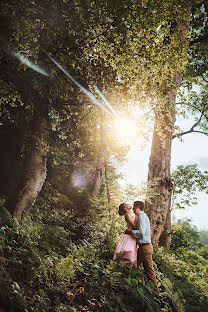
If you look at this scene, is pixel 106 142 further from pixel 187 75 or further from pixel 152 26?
pixel 187 75

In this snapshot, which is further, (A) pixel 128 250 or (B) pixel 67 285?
(A) pixel 128 250

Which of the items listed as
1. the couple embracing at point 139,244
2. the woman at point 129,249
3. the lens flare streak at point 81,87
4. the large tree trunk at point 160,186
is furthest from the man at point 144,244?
the lens flare streak at point 81,87

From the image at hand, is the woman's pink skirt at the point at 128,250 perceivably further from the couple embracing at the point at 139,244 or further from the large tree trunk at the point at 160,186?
the large tree trunk at the point at 160,186

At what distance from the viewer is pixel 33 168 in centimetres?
668

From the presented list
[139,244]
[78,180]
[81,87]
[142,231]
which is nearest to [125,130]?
[81,87]

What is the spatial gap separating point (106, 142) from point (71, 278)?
23.5 feet

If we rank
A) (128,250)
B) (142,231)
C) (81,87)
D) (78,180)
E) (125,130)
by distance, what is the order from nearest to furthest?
(128,250)
(142,231)
(81,87)
(125,130)
(78,180)

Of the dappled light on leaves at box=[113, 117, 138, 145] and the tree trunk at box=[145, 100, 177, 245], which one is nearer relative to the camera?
the dappled light on leaves at box=[113, 117, 138, 145]

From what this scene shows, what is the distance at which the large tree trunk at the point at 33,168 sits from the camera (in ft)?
20.6

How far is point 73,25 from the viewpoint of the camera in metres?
5.17

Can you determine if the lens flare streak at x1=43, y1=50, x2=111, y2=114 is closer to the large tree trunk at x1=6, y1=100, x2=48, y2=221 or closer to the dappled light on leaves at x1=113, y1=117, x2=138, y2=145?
the dappled light on leaves at x1=113, y1=117, x2=138, y2=145

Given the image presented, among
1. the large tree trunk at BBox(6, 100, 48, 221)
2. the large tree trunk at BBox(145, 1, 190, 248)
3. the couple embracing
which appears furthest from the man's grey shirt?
the large tree trunk at BBox(145, 1, 190, 248)

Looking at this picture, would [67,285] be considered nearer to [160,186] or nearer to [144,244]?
[144,244]

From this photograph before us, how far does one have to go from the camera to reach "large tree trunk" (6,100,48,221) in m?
6.29
